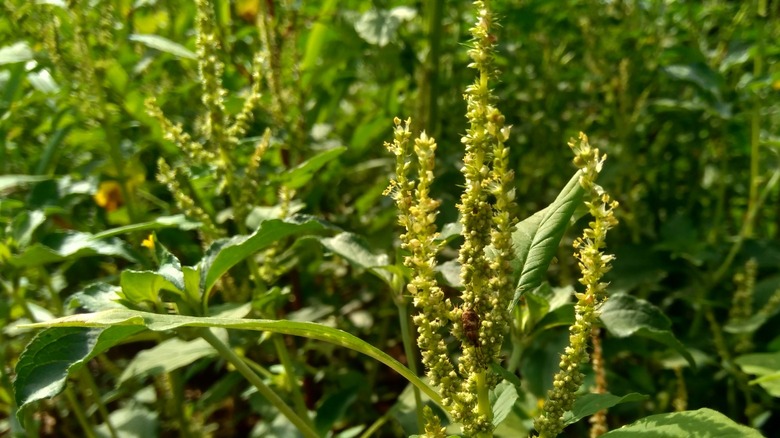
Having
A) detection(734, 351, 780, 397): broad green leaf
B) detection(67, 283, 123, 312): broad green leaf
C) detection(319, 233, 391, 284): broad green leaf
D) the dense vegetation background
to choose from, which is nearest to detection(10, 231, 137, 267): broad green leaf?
the dense vegetation background

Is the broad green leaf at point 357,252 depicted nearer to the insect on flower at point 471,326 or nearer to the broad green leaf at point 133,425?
the insect on flower at point 471,326

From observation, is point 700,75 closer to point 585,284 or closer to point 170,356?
point 585,284

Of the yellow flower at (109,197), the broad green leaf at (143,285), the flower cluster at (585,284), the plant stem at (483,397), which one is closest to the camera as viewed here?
the flower cluster at (585,284)

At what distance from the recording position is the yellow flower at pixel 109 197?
83.1 inches

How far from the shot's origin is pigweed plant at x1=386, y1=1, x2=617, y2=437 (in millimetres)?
795

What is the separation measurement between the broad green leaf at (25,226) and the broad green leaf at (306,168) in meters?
0.51

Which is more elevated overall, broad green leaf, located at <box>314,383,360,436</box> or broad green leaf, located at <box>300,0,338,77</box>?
broad green leaf, located at <box>300,0,338,77</box>

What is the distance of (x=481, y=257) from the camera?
835 mm

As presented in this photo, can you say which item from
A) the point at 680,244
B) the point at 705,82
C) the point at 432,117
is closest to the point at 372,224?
the point at 432,117

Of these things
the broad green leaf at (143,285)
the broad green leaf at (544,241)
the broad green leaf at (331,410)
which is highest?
the broad green leaf at (544,241)

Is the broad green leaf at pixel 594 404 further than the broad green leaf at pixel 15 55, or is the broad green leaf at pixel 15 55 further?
the broad green leaf at pixel 15 55

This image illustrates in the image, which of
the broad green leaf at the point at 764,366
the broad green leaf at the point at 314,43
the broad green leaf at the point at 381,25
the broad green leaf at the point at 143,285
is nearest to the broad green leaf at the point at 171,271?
the broad green leaf at the point at 143,285

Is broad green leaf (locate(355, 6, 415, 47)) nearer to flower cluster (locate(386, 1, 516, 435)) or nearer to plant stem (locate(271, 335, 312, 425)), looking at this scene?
plant stem (locate(271, 335, 312, 425))

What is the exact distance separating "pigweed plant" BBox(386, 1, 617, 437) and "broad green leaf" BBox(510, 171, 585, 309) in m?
0.08
